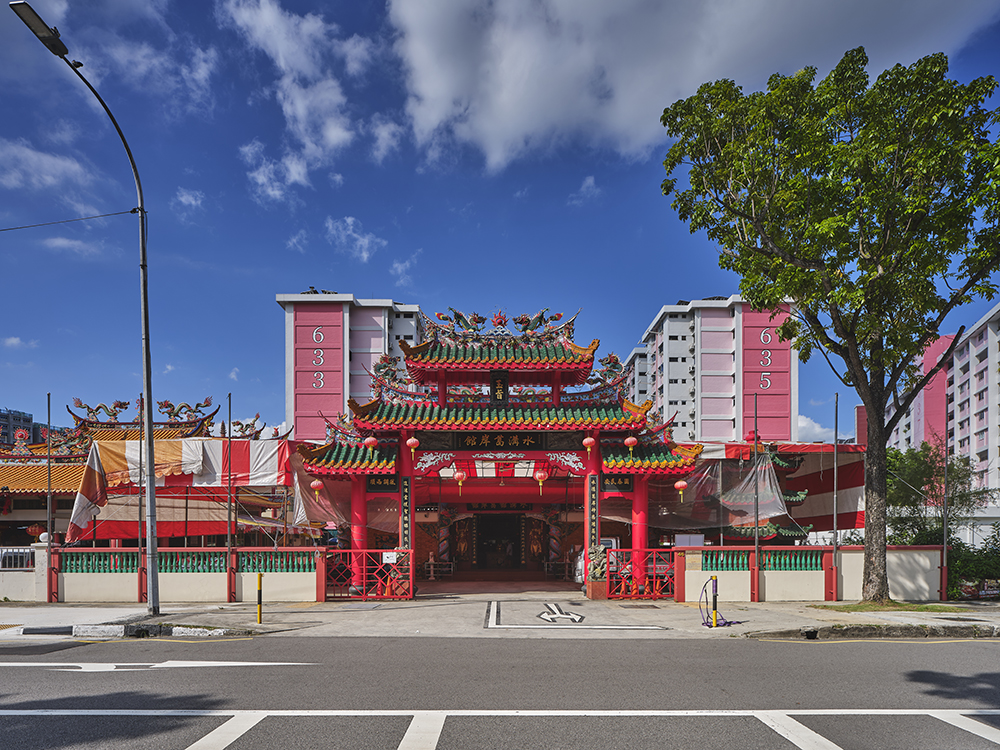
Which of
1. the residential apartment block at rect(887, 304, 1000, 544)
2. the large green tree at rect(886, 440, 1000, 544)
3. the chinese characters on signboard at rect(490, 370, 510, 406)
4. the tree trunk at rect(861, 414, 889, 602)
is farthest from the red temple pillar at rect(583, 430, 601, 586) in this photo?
the residential apartment block at rect(887, 304, 1000, 544)

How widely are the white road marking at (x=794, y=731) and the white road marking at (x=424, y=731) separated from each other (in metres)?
3.66

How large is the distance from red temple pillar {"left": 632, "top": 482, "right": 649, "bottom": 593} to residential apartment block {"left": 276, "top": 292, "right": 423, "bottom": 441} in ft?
165

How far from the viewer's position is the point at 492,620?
1542cm

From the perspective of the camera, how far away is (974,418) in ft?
222

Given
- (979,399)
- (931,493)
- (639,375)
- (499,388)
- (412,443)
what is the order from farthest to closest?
(639,375) < (979,399) < (931,493) < (499,388) < (412,443)

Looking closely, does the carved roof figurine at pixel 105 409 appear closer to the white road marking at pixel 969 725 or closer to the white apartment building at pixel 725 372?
the white road marking at pixel 969 725

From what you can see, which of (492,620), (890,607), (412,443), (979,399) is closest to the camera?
(492,620)

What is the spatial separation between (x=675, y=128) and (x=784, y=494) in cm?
1471

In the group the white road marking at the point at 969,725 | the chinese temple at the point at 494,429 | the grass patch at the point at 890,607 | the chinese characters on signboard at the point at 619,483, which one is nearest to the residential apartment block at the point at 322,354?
the chinese temple at the point at 494,429

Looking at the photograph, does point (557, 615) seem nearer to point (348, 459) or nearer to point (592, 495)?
point (592, 495)

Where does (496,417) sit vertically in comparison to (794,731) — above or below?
above

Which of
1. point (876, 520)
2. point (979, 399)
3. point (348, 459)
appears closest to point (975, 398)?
point (979, 399)

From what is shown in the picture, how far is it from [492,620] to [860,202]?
Answer: 13429 millimetres

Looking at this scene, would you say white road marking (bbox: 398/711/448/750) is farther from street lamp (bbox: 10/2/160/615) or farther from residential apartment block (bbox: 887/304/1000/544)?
residential apartment block (bbox: 887/304/1000/544)
